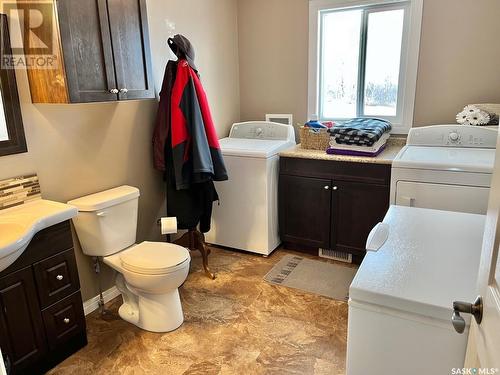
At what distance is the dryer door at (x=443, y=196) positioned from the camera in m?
2.26

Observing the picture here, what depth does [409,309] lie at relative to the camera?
1.18 m

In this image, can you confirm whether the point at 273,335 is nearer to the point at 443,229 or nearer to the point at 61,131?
the point at 443,229

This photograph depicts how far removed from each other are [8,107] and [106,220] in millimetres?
769

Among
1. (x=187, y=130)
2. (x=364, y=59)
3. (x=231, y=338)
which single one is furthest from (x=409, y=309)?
(x=364, y=59)

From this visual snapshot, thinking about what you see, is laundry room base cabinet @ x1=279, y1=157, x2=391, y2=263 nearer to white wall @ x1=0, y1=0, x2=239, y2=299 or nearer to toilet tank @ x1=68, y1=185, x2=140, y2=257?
white wall @ x1=0, y1=0, x2=239, y2=299

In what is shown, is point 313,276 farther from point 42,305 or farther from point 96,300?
point 42,305

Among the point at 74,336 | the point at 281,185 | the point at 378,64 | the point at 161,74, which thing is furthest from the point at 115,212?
the point at 378,64

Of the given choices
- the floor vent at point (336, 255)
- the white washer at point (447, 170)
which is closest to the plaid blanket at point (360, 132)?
the white washer at point (447, 170)

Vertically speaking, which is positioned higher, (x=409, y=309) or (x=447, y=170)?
(x=447, y=170)

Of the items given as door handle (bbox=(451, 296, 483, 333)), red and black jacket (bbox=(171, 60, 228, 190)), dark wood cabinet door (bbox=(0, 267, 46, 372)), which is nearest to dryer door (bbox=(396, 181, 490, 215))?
red and black jacket (bbox=(171, 60, 228, 190))

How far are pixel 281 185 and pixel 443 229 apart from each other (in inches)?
59.8

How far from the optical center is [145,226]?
9.20 ft

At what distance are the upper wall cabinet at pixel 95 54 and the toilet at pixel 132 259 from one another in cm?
Result: 61

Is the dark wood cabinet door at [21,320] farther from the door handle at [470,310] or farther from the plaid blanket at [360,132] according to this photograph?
the plaid blanket at [360,132]
